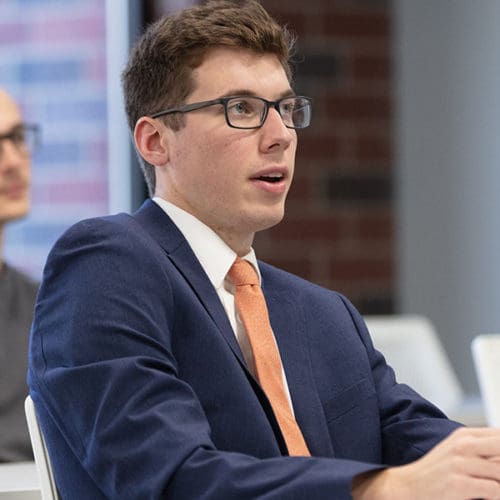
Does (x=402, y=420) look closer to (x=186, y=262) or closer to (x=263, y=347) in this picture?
(x=263, y=347)

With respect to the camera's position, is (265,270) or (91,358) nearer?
(91,358)

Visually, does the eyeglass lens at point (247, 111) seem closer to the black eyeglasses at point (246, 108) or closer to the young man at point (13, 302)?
the black eyeglasses at point (246, 108)

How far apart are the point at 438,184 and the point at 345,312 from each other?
2619mm

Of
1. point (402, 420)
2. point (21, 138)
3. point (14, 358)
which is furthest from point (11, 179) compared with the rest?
point (402, 420)

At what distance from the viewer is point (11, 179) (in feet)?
9.41

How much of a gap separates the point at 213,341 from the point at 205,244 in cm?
16

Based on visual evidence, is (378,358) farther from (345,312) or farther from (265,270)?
(265,270)

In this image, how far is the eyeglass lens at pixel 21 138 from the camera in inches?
114

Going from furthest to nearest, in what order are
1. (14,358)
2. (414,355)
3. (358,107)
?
(358,107)
(414,355)
(14,358)

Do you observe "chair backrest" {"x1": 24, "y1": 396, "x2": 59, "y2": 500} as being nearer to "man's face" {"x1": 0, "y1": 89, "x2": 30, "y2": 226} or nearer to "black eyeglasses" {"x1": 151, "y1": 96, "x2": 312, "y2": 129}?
"black eyeglasses" {"x1": 151, "y1": 96, "x2": 312, "y2": 129}

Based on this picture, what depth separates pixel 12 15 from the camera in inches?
143

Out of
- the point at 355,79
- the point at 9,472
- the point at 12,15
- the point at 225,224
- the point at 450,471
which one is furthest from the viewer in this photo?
the point at 355,79

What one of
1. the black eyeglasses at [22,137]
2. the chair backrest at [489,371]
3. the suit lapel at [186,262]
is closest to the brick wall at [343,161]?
the black eyeglasses at [22,137]

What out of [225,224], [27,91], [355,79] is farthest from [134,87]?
[355,79]
